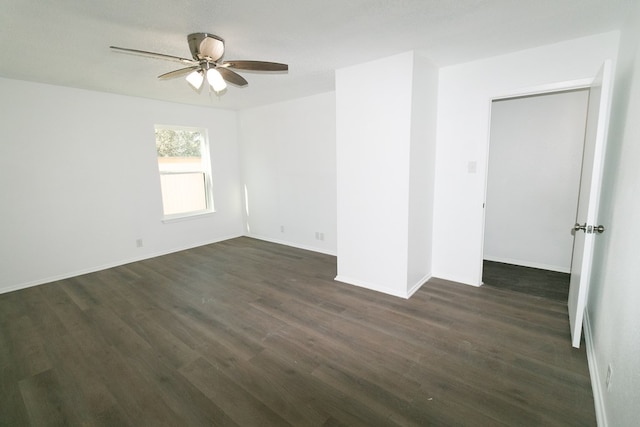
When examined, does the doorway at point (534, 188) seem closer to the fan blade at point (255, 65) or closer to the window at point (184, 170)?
the fan blade at point (255, 65)

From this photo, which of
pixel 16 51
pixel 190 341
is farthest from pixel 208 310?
pixel 16 51

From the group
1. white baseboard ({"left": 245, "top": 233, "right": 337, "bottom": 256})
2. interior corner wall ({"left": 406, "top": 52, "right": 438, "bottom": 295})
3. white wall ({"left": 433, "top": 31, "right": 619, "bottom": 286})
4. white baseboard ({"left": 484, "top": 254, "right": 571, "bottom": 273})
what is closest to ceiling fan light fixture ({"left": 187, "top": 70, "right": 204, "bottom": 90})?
interior corner wall ({"left": 406, "top": 52, "right": 438, "bottom": 295})

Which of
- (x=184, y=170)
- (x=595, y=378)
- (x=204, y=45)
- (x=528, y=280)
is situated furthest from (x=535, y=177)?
(x=184, y=170)

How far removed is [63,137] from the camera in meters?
3.81

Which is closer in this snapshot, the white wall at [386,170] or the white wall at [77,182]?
the white wall at [386,170]

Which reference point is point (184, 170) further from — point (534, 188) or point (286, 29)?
point (534, 188)

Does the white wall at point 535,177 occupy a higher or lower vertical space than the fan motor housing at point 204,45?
lower

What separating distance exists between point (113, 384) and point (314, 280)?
2.18 meters

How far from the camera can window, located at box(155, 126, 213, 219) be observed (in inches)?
A: 194

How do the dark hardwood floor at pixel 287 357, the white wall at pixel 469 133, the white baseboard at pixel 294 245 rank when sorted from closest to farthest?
1. the dark hardwood floor at pixel 287 357
2. the white wall at pixel 469 133
3. the white baseboard at pixel 294 245

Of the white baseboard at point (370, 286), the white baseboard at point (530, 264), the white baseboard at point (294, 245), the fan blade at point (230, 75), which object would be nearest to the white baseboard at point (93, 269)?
the white baseboard at point (294, 245)

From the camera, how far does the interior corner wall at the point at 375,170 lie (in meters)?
2.92

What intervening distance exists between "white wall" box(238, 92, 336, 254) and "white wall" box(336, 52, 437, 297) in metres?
1.21

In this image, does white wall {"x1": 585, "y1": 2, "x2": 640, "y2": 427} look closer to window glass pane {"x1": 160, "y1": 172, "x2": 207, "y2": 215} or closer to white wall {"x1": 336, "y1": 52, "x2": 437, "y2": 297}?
white wall {"x1": 336, "y1": 52, "x2": 437, "y2": 297}
